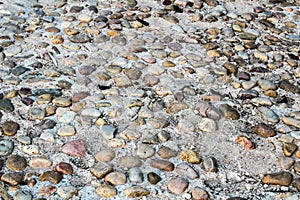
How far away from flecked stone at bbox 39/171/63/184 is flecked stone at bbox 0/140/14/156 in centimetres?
26

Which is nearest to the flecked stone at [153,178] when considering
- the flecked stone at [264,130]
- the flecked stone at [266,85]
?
the flecked stone at [264,130]

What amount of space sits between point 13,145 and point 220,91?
1.33 metres

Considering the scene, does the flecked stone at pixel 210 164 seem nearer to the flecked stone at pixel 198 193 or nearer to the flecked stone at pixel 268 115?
the flecked stone at pixel 198 193

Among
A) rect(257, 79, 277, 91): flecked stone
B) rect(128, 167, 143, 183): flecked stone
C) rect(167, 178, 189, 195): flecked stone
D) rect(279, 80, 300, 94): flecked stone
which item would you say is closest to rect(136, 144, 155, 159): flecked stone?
rect(128, 167, 143, 183): flecked stone

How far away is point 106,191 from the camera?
2598 mm

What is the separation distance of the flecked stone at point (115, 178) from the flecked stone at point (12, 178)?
1.38ft

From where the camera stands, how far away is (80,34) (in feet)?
13.2

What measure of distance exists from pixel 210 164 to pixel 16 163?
38.8 inches

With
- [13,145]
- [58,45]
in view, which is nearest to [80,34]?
[58,45]

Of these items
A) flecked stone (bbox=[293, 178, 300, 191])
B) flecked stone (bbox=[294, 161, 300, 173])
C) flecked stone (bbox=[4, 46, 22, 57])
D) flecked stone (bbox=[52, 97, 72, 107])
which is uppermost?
flecked stone (bbox=[293, 178, 300, 191])

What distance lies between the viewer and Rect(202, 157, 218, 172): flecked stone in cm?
278

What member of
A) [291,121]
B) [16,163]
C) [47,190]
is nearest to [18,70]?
[16,163]

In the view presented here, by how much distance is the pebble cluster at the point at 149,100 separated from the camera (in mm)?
2709

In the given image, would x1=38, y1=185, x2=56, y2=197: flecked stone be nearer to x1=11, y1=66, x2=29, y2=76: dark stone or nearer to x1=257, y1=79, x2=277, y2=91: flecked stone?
x1=11, y1=66, x2=29, y2=76: dark stone
